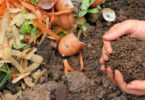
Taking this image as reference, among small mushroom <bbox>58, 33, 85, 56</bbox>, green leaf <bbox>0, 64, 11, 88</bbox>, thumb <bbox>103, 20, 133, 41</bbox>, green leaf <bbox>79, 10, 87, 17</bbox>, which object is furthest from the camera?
green leaf <bbox>79, 10, 87, 17</bbox>

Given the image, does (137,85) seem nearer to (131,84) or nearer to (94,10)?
(131,84)

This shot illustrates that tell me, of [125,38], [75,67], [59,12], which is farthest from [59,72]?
[125,38]

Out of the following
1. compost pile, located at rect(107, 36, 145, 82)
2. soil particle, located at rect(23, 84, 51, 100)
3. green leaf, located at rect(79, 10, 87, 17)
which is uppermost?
green leaf, located at rect(79, 10, 87, 17)

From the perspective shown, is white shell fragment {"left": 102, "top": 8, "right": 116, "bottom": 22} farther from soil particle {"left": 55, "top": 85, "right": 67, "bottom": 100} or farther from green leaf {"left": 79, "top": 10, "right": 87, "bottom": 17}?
soil particle {"left": 55, "top": 85, "right": 67, "bottom": 100}

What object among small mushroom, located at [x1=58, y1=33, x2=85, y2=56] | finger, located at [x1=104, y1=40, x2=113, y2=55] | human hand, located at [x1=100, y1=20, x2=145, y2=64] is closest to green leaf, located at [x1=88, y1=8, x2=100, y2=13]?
small mushroom, located at [x1=58, y1=33, x2=85, y2=56]

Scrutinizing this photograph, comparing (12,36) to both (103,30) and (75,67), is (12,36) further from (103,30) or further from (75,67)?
(103,30)

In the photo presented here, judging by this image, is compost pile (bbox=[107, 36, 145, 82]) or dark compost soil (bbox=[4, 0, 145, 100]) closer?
compost pile (bbox=[107, 36, 145, 82])

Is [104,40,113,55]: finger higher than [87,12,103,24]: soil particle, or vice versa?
[87,12,103,24]: soil particle

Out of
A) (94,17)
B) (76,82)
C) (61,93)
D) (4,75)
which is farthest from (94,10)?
(4,75)
